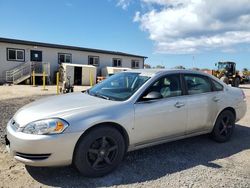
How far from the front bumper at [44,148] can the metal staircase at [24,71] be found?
19109 mm

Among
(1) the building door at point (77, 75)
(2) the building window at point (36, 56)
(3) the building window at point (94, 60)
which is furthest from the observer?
(3) the building window at point (94, 60)

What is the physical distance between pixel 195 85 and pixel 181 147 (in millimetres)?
1248

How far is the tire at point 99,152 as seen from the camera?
10.8 feet

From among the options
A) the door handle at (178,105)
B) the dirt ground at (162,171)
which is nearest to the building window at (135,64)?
the dirt ground at (162,171)

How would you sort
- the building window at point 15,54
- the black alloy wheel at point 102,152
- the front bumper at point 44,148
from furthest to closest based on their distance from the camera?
the building window at point 15,54 → the black alloy wheel at point 102,152 → the front bumper at point 44,148

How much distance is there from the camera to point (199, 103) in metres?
4.58

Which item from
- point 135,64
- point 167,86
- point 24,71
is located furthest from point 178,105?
point 135,64

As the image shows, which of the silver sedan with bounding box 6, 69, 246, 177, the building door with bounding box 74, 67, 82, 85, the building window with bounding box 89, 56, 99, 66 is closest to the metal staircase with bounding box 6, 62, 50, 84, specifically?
the building door with bounding box 74, 67, 82, 85

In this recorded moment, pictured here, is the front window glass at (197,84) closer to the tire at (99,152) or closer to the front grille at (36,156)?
the tire at (99,152)

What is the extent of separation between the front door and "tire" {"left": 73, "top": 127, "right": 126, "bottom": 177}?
0.36 meters

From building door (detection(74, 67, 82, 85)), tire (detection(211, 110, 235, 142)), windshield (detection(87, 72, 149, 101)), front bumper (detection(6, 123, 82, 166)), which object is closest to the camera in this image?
front bumper (detection(6, 123, 82, 166))

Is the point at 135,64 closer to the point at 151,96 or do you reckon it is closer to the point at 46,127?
the point at 151,96

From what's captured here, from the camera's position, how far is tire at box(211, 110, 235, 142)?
5.04 metres

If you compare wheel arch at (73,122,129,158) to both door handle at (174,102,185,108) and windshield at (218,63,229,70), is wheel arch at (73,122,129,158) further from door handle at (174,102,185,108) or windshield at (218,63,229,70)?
windshield at (218,63,229,70)
